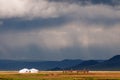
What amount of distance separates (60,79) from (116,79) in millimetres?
21395

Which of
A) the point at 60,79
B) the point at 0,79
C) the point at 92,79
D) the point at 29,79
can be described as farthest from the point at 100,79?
the point at 0,79

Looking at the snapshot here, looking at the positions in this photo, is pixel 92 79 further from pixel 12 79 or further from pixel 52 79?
pixel 12 79

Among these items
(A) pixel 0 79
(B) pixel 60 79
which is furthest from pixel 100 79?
A: (A) pixel 0 79

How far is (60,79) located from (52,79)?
12.5 ft

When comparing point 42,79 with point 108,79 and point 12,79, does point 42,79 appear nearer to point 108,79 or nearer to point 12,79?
point 12,79

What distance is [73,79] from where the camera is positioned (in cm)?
14625

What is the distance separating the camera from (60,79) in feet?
482

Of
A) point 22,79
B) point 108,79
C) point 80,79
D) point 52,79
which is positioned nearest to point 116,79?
point 108,79

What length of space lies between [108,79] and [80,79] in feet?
38.0

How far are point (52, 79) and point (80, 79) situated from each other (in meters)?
10.7

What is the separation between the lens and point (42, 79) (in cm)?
14925

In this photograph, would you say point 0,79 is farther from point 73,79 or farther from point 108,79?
point 108,79

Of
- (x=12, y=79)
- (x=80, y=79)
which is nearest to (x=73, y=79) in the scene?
(x=80, y=79)

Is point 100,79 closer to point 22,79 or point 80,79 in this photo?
point 80,79
